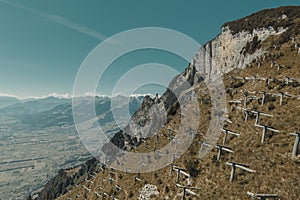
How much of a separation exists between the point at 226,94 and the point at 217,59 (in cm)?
7712

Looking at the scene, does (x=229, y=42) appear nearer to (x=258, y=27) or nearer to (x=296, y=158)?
(x=258, y=27)

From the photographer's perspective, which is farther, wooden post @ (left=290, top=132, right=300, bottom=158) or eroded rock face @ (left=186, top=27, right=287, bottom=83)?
eroded rock face @ (left=186, top=27, right=287, bottom=83)

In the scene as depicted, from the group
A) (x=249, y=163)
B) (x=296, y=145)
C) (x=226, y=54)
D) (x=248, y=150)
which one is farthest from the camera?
(x=226, y=54)

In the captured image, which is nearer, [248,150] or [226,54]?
[248,150]

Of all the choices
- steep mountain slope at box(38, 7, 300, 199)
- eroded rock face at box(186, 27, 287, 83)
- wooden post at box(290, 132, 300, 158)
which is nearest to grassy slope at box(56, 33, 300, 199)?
steep mountain slope at box(38, 7, 300, 199)

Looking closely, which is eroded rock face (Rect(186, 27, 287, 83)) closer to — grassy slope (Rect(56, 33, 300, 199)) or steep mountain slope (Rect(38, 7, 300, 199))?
steep mountain slope (Rect(38, 7, 300, 199))

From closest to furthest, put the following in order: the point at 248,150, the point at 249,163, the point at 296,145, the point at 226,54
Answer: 1. the point at 296,145
2. the point at 249,163
3. the point at 248,150
4. the point at 226,54

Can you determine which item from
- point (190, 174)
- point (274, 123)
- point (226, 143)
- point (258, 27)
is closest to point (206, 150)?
point (226, 143)

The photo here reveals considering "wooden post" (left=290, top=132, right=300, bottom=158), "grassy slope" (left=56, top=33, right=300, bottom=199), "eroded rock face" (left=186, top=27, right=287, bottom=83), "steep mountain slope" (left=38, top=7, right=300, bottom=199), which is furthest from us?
"eroded rock face" (left=186, top=27, right=287, bottom=83)

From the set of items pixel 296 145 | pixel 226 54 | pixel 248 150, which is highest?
pixel 226 54

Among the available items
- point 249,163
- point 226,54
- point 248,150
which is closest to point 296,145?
point 249,163

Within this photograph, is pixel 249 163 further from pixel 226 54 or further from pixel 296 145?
pixel 226 54

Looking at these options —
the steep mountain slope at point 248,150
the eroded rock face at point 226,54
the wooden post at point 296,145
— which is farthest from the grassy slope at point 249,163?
the eroded rock face at point 226,54

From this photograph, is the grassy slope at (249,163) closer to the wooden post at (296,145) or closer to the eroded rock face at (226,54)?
the wooden post at (296,145)
